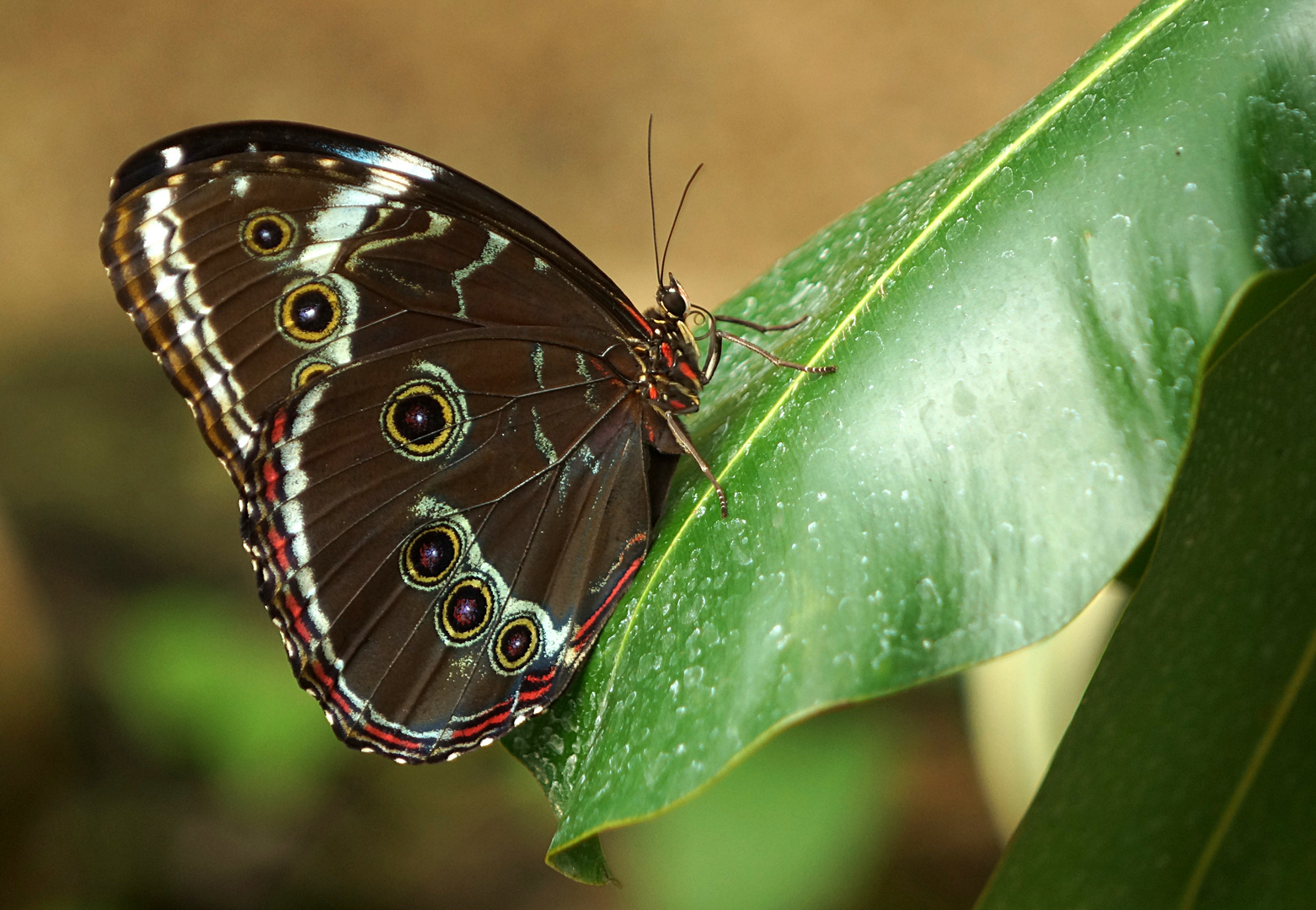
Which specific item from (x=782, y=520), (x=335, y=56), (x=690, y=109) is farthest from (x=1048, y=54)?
(x=782, y=520)

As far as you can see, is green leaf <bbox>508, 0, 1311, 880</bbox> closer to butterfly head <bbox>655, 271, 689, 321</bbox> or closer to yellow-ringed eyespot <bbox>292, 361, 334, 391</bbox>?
butterfly head <bbox>655, 271, 689, 321</bbox>

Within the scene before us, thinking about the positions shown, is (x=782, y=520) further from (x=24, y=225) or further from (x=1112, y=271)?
(x=24, y=225)

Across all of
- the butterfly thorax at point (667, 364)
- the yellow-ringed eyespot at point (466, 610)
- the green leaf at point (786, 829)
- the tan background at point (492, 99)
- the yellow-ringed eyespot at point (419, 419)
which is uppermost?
the tan background at point (492, 99)

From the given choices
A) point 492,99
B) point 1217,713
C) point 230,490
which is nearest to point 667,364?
point 1217,713

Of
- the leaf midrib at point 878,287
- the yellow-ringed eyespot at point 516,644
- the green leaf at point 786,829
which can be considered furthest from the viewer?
the green leaf at point 786,829

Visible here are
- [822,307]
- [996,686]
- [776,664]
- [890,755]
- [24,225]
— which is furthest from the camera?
[24,225]

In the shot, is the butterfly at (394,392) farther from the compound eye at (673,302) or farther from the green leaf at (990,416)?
the green leaf at (990,416)

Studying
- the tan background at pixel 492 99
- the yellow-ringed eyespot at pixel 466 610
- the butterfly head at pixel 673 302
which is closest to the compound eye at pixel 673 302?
the butterfly head at pixel 673 302

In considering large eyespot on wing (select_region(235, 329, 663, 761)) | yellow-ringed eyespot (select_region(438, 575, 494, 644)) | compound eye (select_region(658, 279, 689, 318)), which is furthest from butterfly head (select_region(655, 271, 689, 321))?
yellow-ringed eyespot (select_region(438, 575, 494, 644))

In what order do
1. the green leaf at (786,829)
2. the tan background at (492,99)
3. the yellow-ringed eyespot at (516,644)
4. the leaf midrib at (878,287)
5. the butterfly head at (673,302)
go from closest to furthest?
the leaf midrib at (878,287) → the yellow-ringed eyespot at (516,644) → the butterfly head at (673,302) → the green leaf at (786,829) → the tan background at (492,99)
